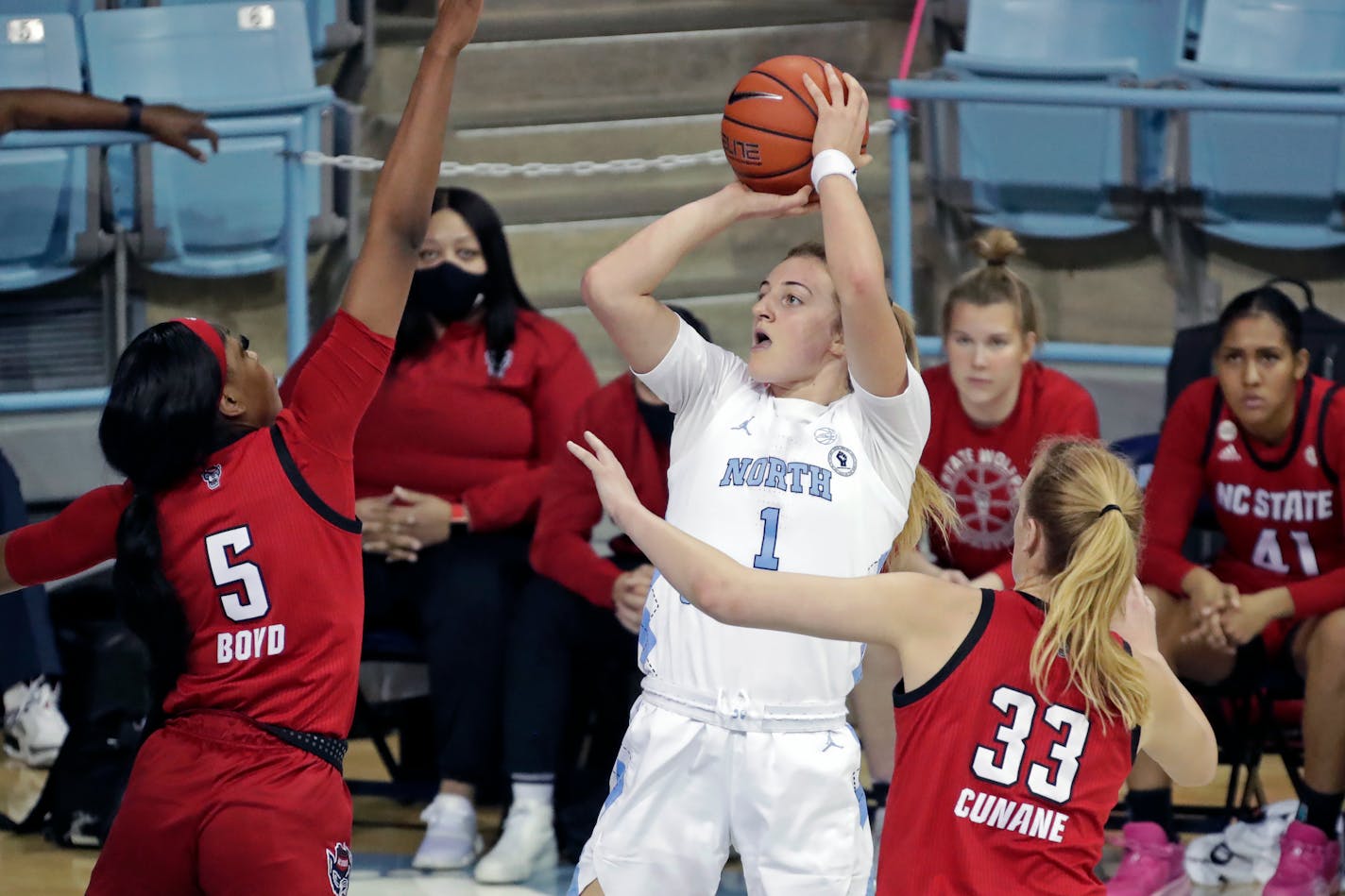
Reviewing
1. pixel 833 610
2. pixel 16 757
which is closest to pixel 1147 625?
pixel 833 610

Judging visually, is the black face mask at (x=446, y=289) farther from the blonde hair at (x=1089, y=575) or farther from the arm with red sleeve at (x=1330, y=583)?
the blonde hair at (x=1089, y=575)

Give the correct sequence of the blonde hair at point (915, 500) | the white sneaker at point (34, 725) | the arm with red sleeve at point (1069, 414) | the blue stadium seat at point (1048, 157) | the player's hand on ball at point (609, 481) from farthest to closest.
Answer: the blue stadium seat at point (1048, 157) → the white sneaker at point (34, 725) → the arm with red sleeve at point (1069, 414) → the blonde hair at point (915, 500) → the player's hand on ball at point (609, 481)

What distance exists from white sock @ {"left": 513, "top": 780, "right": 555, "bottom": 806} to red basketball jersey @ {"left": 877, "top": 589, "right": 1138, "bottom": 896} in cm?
197

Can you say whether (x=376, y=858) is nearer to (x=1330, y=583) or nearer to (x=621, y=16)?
(x=1330, y=583)

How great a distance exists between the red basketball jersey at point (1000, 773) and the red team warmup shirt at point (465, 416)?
2.32 meters

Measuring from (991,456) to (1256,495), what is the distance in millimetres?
693

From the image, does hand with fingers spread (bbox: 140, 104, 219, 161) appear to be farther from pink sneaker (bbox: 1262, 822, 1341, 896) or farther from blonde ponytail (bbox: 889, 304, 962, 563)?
pink sneaker (bbox: 1262, 822, 1341, 896)

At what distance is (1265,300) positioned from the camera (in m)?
4.49

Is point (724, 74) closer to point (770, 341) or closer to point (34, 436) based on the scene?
point (34, 436)

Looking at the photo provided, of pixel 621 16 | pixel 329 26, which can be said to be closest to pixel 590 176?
pixel 621 16

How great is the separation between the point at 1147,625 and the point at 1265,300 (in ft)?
7.18

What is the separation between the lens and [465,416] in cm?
468

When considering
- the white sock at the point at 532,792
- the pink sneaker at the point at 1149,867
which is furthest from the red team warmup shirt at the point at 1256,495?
the white sock at the point at 532,792

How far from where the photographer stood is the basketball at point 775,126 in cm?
299
